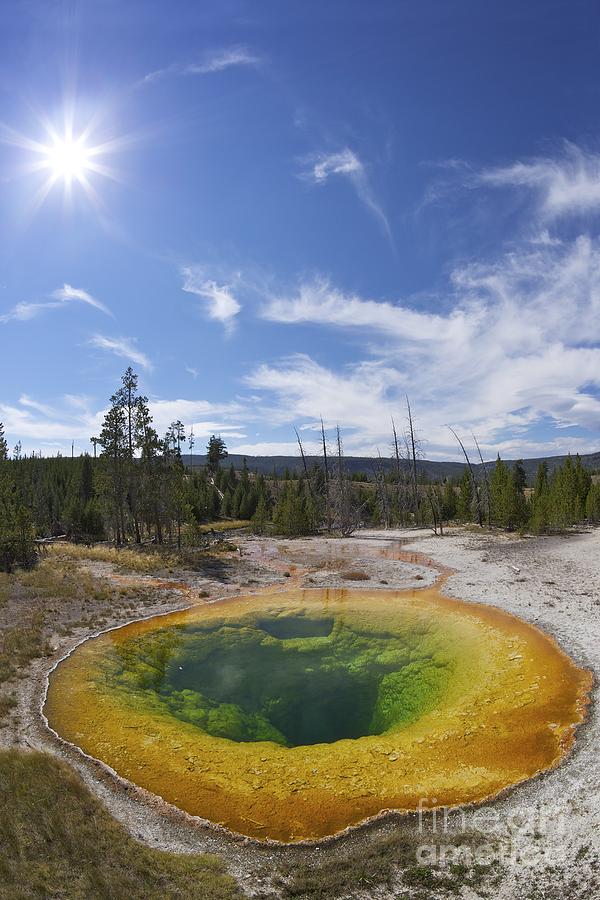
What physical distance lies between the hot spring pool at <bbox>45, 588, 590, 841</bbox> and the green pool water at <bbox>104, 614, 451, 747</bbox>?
72 millimetres

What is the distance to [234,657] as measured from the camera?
61.4 feet

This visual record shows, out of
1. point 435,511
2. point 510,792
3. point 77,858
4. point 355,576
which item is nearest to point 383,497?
point 435,511

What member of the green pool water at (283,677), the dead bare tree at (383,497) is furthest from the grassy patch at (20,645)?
the dead bare tree at (383,497)

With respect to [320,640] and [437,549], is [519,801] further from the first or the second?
[437,549]

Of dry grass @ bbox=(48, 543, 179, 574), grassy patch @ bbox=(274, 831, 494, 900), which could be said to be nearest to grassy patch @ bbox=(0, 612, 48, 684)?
grassy patch @ bbox=(274, 831, 494, 900)

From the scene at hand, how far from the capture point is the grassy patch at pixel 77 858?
21.0 feet

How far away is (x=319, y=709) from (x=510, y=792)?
21.8 ft

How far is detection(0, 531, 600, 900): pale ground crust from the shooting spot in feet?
24.0

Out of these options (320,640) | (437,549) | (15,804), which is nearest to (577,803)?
(15,804)

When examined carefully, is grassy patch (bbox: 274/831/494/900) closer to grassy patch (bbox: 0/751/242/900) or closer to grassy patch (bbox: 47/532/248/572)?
grassy patch (bbox: 0/751/242/900)

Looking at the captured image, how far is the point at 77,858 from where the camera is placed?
7055 millimetres

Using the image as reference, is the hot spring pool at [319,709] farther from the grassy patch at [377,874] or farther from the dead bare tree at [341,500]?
the dead bare tree at [341,500]

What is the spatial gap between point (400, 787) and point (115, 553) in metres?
31.8

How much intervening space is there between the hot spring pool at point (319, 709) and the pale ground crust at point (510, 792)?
44cm
